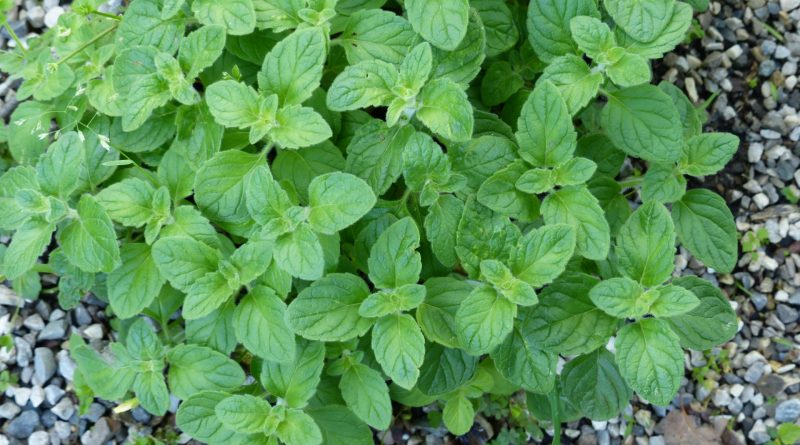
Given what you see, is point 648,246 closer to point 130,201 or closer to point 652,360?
point 652,360

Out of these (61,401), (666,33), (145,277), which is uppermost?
(666,33)

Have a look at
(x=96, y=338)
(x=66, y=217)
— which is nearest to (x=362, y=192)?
(x=66, y=217)

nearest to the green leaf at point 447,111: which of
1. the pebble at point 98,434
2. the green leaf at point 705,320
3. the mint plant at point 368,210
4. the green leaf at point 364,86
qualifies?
the mint plant at point 368,210

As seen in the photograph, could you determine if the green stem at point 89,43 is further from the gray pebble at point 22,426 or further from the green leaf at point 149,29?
the gray pebble at point 22,426

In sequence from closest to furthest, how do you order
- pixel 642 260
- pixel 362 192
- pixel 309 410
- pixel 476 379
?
1. pixel 362 192
2. pixel 642 260
3. pixel 309 410
4. pixel 476 379

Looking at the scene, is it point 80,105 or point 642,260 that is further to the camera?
point 80,105

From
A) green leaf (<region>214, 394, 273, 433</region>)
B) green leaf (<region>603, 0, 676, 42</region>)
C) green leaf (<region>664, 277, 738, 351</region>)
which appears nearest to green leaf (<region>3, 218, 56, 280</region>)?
green leaf (<region>214, 394, 273, 433</region>)

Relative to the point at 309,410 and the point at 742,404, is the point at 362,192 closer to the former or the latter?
the point at 309,410
